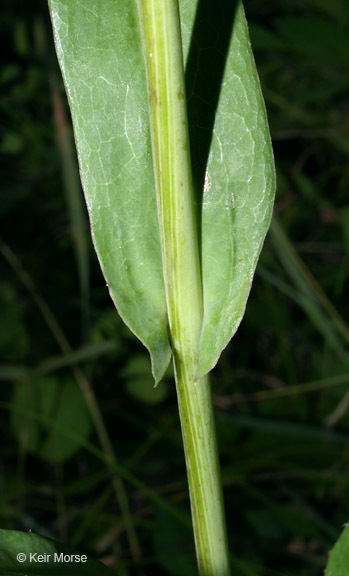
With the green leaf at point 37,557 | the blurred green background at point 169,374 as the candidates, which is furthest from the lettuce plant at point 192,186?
the blurred green background at point 169,374

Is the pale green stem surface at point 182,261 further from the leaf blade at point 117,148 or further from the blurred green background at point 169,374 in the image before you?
the blurred green background at point 169,374

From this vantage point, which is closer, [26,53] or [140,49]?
[140,49]

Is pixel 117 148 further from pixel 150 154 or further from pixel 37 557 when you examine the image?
pixel 37 557

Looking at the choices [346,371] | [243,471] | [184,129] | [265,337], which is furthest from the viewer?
[265,337]

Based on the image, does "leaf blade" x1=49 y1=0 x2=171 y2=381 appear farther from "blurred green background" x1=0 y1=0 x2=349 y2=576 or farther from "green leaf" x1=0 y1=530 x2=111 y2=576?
"blurred green background" x1=0 y1=0 x2=349 y2=576

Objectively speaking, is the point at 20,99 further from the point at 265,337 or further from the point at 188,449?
the point at 188,449

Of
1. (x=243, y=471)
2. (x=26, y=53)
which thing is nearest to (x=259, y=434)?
(x=243, y=471)

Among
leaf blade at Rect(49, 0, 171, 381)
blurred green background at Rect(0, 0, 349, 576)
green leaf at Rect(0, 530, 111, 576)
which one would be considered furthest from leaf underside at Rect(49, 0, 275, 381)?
blurred green background at Rect(0, 0, 349, 576)
